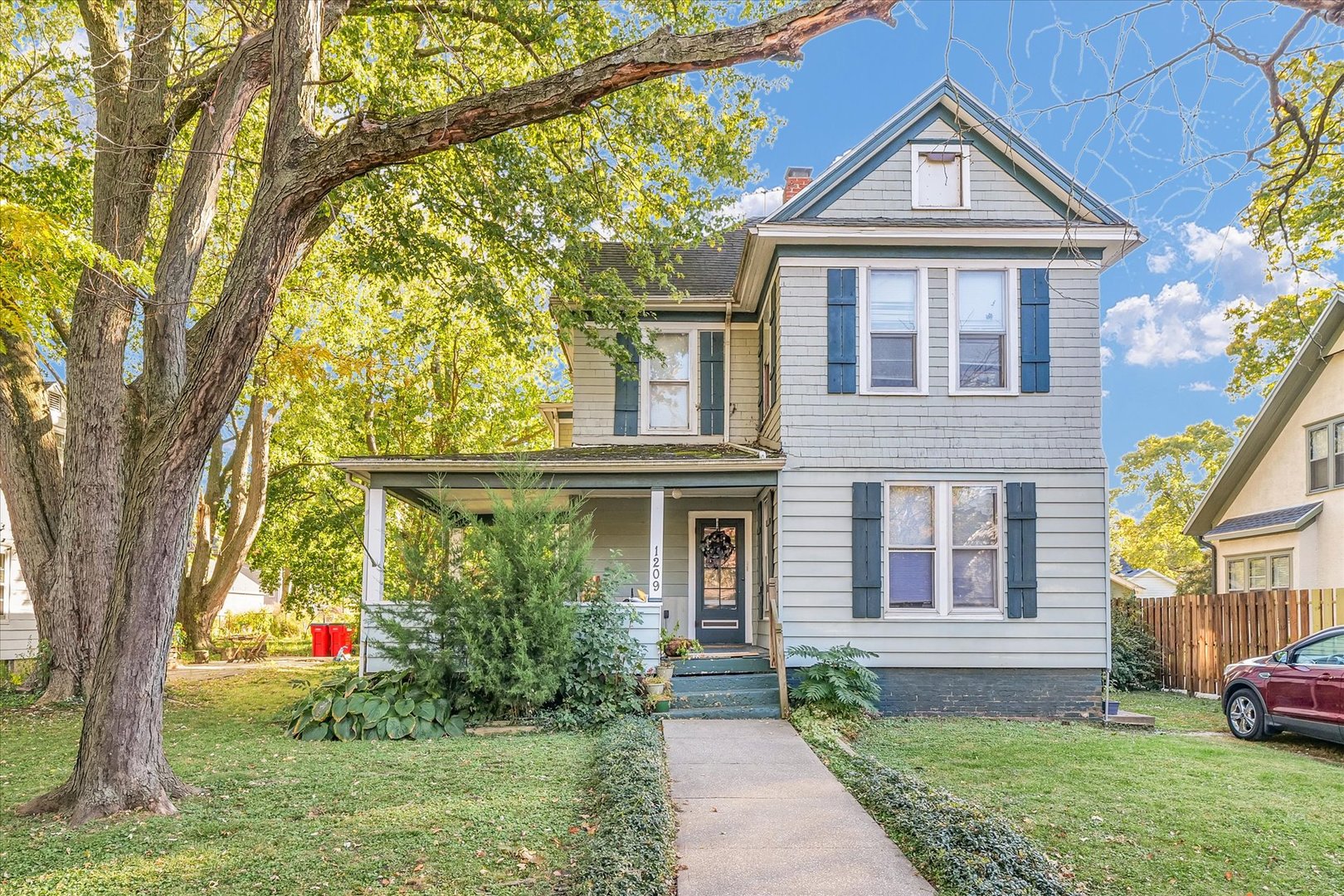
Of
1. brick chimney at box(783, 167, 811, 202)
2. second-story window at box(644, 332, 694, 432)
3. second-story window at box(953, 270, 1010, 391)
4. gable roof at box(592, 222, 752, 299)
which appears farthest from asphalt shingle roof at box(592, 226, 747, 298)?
second-story window at box(953, 270, 1010, 391)

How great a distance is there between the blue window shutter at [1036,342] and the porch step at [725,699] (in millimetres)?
5039

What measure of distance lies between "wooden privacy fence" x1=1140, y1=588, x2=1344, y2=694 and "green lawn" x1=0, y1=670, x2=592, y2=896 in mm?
10296

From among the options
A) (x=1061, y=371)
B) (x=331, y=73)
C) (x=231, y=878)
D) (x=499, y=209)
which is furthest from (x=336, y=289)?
(x=231, y=878)

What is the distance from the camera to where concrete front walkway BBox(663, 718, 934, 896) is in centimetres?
514

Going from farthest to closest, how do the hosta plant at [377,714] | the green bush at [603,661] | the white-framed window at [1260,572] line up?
the white-framed window at [1260,572] < the green bush at [603,661] < the hosta plant at [377,714]

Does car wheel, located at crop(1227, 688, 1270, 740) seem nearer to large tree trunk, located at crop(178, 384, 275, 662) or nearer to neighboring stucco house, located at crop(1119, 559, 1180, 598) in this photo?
large tree trunk, located at crop(178, 384, 275, 662)

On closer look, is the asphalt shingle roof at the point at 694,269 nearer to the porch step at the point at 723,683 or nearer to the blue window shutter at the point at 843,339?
the blue window shutter at the point at 843,339

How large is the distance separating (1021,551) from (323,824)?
29.1 feet

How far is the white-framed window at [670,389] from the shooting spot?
49.0 feet

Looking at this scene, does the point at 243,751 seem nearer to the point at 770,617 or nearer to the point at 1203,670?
the point at 770,617

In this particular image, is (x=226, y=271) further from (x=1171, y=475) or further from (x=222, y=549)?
(x=1171, y=475)

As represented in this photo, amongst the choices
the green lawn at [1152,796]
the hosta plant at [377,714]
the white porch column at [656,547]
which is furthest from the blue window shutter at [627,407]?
the green lawn at [1152,796]

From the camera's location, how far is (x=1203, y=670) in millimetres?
15227

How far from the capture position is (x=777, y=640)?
11.6 meters
